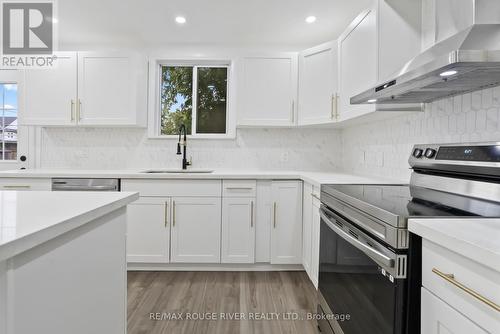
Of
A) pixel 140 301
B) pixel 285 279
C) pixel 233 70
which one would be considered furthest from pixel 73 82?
pixel 285 279

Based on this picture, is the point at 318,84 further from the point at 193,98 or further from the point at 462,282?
the point at 462,282

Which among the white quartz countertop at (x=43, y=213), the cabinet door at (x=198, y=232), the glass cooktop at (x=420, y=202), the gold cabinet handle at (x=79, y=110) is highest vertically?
the gold cabinet handle at (x=79, y=110)

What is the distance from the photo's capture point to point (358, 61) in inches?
81.0

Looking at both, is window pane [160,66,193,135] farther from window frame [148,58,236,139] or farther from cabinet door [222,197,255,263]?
cabinet door [222,197,255,263]

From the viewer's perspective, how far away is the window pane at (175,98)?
3.42 m

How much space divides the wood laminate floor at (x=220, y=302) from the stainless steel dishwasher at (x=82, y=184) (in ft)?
2.77

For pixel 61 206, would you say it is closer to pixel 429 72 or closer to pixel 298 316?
pixel 429 72

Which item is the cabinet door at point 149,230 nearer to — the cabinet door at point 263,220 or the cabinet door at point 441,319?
the cabinet door at point 263,220

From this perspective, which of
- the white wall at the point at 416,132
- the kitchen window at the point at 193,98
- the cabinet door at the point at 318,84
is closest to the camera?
the white wall at the point at 416,132

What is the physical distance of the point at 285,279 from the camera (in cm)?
257

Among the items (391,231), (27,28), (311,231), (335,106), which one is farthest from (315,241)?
(27,28)

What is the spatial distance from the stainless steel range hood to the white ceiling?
1.37 m

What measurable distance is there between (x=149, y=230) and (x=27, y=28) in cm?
231

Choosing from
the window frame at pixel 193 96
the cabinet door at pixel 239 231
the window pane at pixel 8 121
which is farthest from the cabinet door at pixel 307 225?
the window pane at pixel 8 121
